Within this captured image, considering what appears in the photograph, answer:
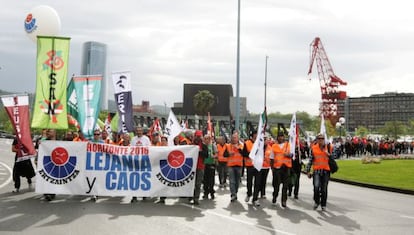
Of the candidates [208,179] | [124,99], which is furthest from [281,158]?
[124,99]

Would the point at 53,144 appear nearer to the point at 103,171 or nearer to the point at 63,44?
the point at 103,171

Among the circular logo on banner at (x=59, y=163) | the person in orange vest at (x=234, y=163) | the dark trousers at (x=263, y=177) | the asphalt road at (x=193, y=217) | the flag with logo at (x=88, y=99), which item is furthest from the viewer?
the flag with logo at (x=88, y=99)

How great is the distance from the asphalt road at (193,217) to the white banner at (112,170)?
1.09 ft

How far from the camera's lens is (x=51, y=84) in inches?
474

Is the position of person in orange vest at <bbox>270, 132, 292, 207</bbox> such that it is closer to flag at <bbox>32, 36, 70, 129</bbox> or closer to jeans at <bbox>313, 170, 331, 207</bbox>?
jeans at <bbox>313, 170, 331, 207</bbox>

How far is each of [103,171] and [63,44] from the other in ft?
11.9

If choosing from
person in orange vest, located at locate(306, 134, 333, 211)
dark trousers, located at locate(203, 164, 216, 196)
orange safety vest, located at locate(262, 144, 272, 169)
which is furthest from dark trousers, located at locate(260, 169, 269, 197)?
person in orange vest, located at locate(306, 134, 333, 211)

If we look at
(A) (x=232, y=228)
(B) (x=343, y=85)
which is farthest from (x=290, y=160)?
(B) (x=343, y=85)

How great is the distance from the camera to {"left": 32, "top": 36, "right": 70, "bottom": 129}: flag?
467 inches

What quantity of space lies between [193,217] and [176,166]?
255cm

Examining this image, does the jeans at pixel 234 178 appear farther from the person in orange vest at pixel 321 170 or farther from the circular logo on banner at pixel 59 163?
the circular logo on banner at pixel 59 163

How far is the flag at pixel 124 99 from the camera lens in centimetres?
1420

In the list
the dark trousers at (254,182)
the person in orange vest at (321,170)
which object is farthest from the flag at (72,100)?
the person in orange vest at (321,170)

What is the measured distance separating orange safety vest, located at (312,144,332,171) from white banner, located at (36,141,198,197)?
3049 mm
